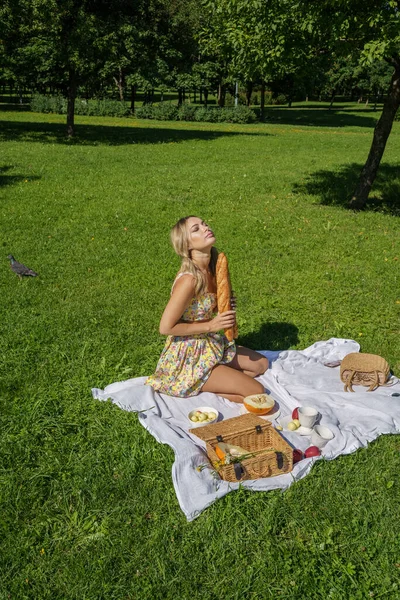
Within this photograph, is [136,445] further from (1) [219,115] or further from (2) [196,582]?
(1) [219,115]

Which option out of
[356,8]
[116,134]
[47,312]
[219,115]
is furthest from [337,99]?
[47,312]

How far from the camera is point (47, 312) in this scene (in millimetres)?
7012

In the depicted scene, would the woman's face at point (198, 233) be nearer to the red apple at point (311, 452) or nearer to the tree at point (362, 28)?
the red apple at point (311, 452)

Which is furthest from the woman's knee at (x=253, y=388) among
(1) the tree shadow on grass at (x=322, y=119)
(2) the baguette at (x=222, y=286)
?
(1) the tree shadow on grass at (x=322, y=119)

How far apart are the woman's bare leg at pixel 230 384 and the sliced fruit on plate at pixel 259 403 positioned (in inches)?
3.8

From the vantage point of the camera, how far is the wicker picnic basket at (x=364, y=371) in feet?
17.7

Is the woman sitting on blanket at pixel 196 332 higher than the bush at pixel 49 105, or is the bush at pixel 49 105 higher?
the bush at pixel 49 105

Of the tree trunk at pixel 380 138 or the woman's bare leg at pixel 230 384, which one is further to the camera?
the tree trunk at pixel 380 138

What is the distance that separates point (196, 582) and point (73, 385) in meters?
2.57

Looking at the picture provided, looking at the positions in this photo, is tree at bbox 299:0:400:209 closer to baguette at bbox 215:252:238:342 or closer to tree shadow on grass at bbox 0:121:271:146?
baguette at bbox 215:252:238:342

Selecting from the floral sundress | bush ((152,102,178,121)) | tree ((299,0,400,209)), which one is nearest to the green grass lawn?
the floral sundress

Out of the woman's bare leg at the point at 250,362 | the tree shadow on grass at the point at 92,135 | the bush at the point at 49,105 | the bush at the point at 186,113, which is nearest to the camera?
the woman's bare leg at the point at 250,362

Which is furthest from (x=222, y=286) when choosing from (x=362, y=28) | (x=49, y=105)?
(x=49, y=105)

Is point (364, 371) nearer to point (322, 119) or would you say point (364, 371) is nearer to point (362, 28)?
point (362, 28)
